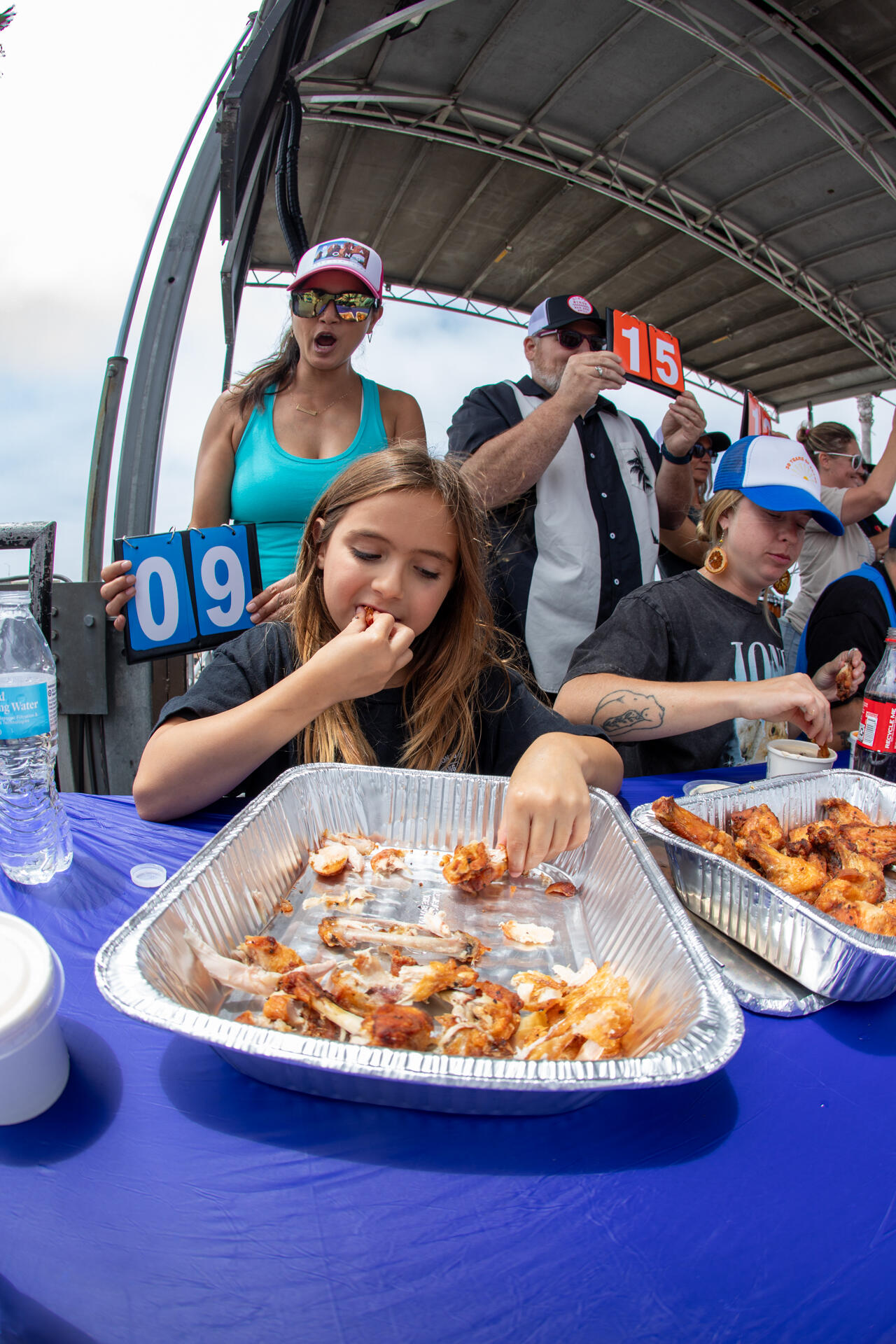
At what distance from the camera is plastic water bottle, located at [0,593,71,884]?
1142 mm

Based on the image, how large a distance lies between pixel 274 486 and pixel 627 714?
1.37 m

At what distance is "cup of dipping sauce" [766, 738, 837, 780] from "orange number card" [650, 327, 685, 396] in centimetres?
170

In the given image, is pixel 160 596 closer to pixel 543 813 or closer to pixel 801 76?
pixel 543 813

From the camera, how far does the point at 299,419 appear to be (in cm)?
247

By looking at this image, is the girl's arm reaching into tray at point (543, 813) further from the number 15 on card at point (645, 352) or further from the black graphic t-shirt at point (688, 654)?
the number 15 on card at point (645, 352)

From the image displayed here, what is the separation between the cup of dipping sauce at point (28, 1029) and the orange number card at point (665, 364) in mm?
2837

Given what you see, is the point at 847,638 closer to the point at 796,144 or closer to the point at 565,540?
the point at 565,540

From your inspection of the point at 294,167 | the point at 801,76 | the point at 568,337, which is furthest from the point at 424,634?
the point at 801,76

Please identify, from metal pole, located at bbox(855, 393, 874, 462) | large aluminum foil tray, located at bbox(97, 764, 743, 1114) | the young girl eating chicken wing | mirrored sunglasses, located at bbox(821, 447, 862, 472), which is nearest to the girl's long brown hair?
the young girl eating chicken wing

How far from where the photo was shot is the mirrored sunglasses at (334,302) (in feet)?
7.57

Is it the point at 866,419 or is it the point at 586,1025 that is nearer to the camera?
the point at 586,1025

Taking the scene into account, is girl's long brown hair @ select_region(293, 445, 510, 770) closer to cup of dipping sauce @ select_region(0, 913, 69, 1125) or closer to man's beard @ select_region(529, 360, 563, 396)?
cup of dipping sauce @ select_region(0, 913, 69, 1125)

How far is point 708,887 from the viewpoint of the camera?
1.05 meters

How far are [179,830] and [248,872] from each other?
42cm
